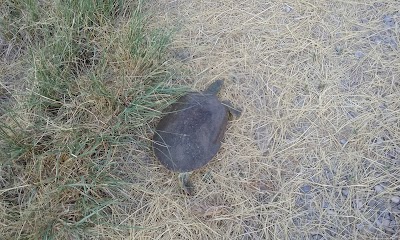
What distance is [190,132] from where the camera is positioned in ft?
5.80

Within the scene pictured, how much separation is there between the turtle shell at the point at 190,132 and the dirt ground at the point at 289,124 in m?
0.07

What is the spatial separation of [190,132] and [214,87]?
0.30 meters

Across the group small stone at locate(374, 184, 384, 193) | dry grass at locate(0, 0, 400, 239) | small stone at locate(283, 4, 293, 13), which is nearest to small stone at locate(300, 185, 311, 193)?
dry grass at locate(0, 0, 400, 239)

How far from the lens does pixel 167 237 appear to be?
1.60m

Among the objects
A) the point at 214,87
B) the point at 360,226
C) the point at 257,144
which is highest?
the point at 214,87

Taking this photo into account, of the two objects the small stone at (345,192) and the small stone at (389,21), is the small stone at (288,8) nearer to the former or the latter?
the small stone at (389,21)

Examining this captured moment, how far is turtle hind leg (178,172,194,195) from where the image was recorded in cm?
169

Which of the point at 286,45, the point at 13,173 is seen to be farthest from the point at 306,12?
the point at 13,173

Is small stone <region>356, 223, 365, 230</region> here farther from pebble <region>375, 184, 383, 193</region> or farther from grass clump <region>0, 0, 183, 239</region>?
grass clump <region>0, 0, 183, 239</region>

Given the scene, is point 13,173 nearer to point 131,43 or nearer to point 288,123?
point 131,43

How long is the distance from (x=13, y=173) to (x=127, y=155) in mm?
486

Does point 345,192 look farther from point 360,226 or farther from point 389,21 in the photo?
point 389,21

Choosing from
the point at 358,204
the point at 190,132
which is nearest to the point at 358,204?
the point at 358,204

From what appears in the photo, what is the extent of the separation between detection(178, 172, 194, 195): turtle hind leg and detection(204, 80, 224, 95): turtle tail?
1.48ft
